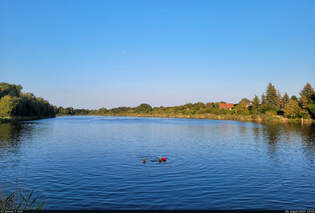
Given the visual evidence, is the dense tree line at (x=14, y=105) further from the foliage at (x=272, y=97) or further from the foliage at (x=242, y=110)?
the foliage at (x=272, y=97)

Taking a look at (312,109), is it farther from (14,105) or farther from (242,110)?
(14,105)

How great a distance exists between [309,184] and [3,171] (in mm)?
24324

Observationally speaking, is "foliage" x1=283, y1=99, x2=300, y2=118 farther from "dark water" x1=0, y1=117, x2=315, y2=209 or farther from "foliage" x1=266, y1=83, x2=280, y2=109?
"dark water" x1=0, y1=117, x2=315, y2=209

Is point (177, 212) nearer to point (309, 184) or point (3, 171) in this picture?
point (309, 184)

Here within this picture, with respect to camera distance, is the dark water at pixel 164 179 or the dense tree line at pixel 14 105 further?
the dense tree line at pixel 14 105

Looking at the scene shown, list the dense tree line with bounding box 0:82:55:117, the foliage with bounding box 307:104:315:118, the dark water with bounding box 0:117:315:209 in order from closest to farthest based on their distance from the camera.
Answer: the dark water with bounding box 0:117:315:209
the foliage with bounding box 307:104:315:118
the dense tree line with bounding box 0:82:55:117

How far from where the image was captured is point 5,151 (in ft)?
100

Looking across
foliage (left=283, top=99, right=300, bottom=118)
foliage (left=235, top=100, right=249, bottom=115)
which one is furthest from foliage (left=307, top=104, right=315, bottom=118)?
foliage (left=235, top=100, right=249, bottom=115)

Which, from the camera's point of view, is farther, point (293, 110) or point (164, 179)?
point (293, 110)

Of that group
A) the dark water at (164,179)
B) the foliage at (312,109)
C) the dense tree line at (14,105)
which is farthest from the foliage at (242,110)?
the dark water at (164,179)

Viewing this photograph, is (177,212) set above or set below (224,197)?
above

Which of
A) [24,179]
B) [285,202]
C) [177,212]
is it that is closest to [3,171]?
[24,179]

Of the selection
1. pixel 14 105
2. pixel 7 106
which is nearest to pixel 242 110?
pixel 14 105

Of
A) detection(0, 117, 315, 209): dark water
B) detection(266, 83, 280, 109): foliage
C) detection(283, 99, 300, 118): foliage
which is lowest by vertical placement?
detection(0, 117, 315, 209): dark water
